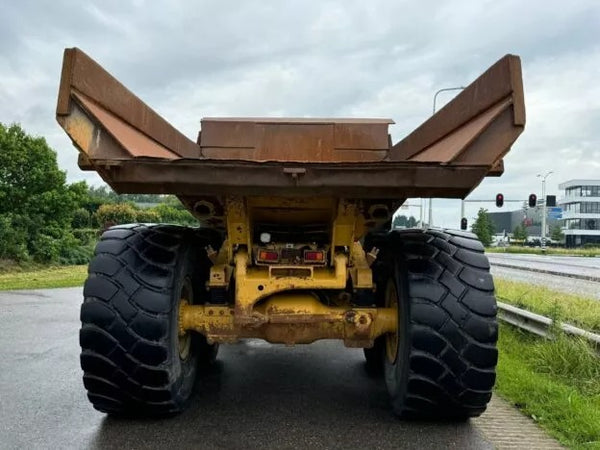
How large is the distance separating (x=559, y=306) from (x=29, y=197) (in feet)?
71.1

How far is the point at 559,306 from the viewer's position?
7.32 metres

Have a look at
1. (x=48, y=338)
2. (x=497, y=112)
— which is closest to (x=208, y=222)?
(x=497, y=112)

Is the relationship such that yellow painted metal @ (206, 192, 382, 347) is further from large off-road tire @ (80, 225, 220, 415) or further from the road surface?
the road surface

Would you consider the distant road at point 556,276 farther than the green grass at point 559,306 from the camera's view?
Yes

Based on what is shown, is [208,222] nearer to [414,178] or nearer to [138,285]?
[138,285]

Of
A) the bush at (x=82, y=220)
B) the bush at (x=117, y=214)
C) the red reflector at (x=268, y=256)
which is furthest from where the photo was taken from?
the bush at (x=82, y=220)

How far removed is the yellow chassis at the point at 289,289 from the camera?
153 inches

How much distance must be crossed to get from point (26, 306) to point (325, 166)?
9.19m

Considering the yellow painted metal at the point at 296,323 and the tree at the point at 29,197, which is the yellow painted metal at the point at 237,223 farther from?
the tree at the point at 29,197

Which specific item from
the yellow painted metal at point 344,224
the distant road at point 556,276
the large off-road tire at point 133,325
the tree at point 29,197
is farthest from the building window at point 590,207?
the large off-road tire at point 133,325

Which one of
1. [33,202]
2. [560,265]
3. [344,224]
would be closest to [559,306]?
[344,224]

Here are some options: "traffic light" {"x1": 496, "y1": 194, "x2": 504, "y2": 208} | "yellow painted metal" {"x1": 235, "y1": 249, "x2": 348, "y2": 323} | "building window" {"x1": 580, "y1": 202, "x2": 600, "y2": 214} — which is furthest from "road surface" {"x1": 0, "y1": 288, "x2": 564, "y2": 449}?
"building window" {"x1": 580, "y1": 202, "x2": 600, "y2": 214}

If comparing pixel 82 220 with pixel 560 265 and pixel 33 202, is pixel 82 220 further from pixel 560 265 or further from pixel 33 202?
pixel 560 265

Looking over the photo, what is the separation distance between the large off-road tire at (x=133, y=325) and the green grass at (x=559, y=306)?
4.71 meters
